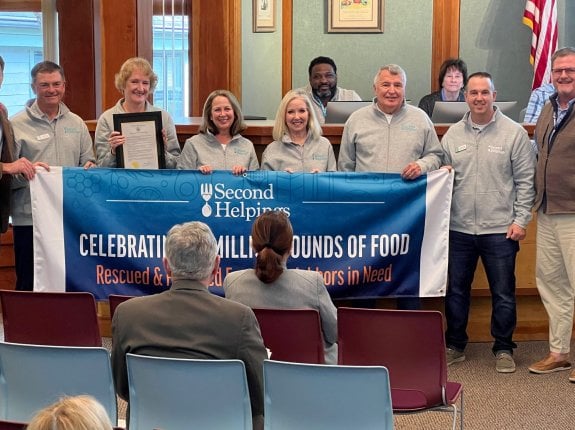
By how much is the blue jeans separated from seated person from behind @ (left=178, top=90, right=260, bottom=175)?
1.24 m

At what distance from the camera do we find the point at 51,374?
118 inches

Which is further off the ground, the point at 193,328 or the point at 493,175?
the point at 493,175

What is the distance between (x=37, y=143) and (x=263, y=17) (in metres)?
5.20

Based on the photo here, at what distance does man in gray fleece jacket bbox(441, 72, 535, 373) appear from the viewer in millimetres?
5016

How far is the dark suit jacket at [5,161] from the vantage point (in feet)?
16.4

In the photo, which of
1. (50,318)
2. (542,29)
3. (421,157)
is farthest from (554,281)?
(542,29)

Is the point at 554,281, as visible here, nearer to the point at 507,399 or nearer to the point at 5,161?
the point at 507,399

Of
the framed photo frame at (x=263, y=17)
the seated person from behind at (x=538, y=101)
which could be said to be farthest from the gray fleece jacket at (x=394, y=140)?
the framed photo frame at (x=263, y=17)

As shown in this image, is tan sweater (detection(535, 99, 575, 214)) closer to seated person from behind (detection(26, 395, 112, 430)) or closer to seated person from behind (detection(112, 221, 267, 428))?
seated person from behind (detection(112, 221, 267, 428))

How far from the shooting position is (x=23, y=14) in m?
11.1

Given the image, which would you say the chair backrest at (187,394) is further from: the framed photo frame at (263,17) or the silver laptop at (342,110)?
the framed photo frame at (263,17)

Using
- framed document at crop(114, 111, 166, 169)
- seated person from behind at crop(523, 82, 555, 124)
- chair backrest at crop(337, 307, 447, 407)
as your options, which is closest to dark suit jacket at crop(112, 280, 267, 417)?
chair backrest at crop(337, 307, 447, 407)

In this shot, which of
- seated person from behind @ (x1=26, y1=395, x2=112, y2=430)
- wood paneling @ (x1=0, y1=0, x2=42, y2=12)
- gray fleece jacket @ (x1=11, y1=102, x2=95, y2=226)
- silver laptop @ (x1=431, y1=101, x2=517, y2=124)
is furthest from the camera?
wood paneling @ (x1=0, y1=0, x2=42, y2=12)

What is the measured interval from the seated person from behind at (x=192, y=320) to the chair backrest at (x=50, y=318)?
0.72 m
